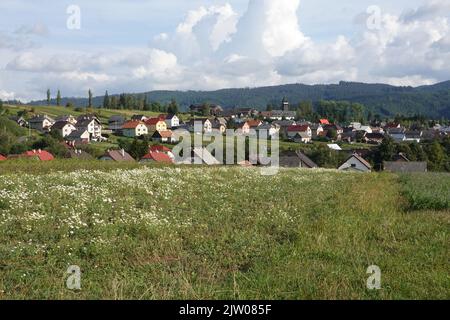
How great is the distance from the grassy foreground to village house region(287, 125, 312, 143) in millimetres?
127727

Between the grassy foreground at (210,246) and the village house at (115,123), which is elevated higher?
the village house at (115,123)

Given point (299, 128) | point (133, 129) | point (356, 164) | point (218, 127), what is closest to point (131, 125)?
point (133, 129)

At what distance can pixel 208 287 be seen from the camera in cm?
739

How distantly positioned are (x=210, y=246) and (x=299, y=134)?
13799 cm

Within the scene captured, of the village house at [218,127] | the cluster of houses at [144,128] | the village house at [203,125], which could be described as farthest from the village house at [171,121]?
the village house at [218,127]

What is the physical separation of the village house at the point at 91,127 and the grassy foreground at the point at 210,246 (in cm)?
11032

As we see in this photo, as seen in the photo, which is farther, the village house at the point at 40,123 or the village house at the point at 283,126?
the village house at the point at 283,126

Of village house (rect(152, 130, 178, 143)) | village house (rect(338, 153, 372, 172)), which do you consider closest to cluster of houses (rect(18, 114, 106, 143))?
village house (rect(152, 130, 178, 143))

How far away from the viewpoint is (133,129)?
440 ft

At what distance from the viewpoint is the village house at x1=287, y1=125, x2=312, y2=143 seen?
143 meters

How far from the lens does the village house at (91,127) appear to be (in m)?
123

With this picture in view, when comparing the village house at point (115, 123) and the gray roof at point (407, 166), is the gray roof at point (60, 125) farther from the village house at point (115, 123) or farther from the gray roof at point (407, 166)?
the gray roof at point (407, 166)

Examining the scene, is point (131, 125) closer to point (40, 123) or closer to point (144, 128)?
point (144, 128)
